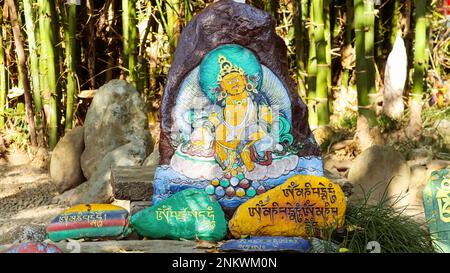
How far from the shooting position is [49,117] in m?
6.57

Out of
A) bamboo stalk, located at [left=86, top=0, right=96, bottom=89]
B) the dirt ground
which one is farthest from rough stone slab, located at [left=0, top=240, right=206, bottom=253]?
bamboo stalk, located at [left=86, top=0, right=96, bottom=89]

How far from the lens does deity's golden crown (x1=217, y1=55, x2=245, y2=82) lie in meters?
4.17

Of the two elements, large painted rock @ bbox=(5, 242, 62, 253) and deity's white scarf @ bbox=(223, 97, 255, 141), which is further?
deity's white scarf @ bbox=(223, 97, 255, 141)

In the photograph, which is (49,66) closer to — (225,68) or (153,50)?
(153,50)

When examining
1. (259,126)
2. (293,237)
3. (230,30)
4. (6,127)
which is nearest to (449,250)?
(293,237)

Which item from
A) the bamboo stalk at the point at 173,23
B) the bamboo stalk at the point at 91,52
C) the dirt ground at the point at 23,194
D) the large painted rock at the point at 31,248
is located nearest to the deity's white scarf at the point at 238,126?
the large painted rock at the point at 31,248

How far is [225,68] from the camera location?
4.18m

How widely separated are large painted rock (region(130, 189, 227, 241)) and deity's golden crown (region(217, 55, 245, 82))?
0.72 meters

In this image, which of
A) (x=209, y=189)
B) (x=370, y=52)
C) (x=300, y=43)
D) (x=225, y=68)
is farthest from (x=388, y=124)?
(x=209, y=189)

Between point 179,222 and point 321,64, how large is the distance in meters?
2.61

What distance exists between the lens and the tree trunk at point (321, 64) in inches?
233

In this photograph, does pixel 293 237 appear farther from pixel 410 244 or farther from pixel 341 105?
pixel 341 105

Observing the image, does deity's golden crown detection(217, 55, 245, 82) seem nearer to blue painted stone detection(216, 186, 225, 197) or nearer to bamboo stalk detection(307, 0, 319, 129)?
blue painted stone detection(216, 186, 225, 197)

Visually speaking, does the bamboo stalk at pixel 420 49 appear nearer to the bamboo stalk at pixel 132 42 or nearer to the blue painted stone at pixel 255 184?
the bamboo stalk at pixel 132 42
